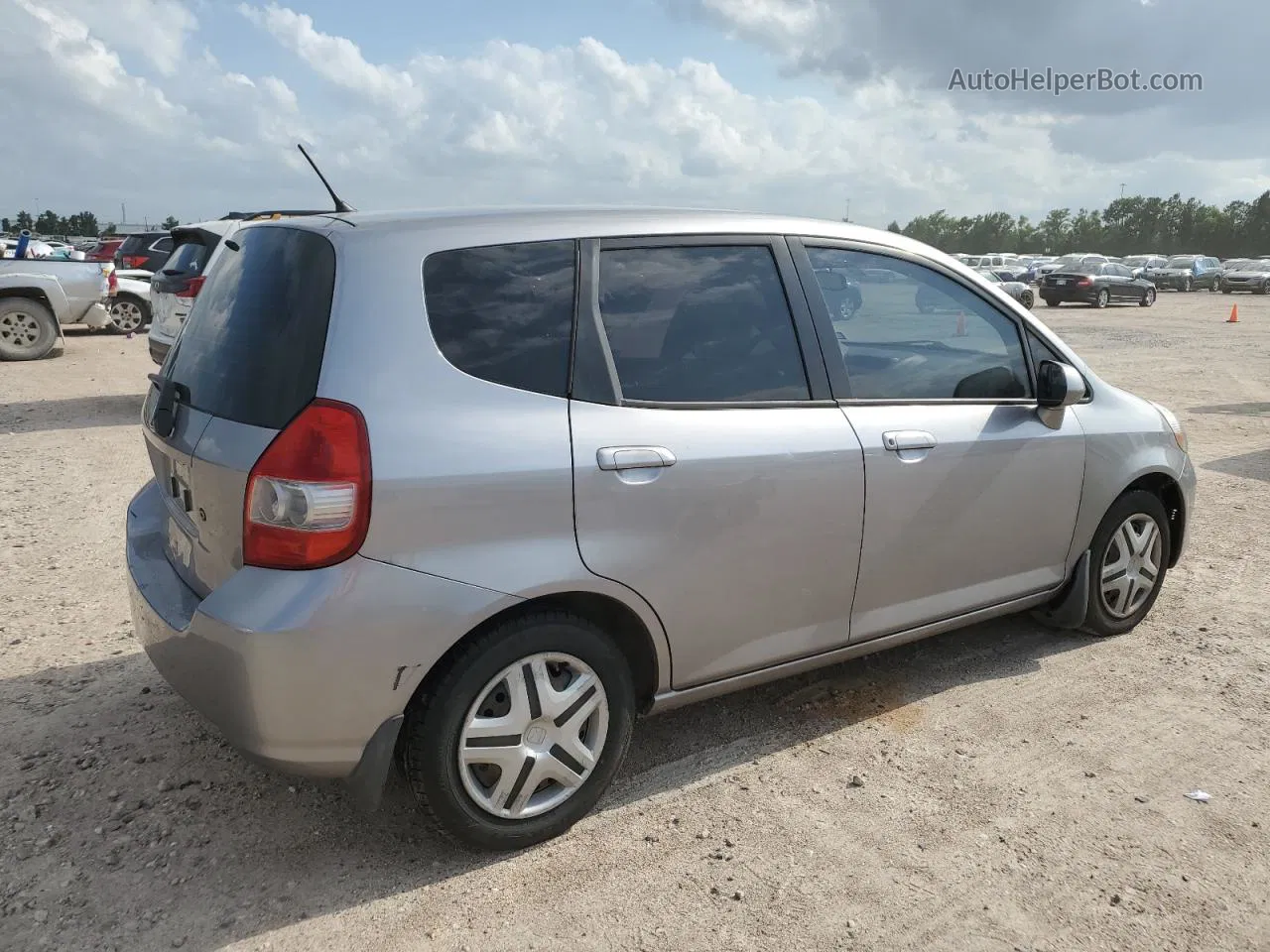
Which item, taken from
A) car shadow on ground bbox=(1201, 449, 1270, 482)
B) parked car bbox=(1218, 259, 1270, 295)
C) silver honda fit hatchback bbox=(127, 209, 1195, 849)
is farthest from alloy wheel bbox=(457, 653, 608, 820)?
parked car bbox=(1218, 259, 1270, 295)

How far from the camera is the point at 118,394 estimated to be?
1141 centimetres

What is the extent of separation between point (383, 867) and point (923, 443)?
2209mm

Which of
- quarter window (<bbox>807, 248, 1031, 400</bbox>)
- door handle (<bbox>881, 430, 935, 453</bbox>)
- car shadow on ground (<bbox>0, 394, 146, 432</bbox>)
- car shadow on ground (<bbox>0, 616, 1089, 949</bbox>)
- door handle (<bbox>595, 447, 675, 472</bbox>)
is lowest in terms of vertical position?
car shadow on ground (<bbox>0, 394, 146, 432</bbox>)

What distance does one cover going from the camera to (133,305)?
1683 cm

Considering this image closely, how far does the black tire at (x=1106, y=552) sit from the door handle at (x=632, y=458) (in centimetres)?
234

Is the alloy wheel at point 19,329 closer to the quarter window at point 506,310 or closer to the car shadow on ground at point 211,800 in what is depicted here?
the car shadow on ground at point 211,800

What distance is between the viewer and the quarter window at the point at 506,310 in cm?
269

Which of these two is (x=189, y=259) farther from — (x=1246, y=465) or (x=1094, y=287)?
(x=1094, y=287)

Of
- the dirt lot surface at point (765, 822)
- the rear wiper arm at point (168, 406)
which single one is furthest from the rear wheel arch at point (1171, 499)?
the rear wiper arm at point (168, 406)

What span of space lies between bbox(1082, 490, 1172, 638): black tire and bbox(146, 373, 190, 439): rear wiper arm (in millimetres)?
3582

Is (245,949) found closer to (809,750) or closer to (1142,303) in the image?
(809,750)

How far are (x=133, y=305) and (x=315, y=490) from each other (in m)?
16.6

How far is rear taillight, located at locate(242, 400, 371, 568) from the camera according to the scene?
2428 mm

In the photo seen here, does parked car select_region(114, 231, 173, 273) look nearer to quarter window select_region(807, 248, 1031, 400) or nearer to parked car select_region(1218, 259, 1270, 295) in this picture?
quarter window select_region(807, 248, 1031, 400)
